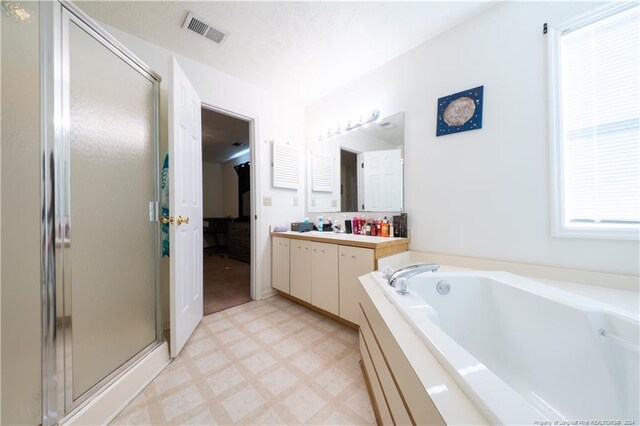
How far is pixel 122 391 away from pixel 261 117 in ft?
7.96

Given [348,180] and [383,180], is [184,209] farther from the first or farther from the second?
[383,180]

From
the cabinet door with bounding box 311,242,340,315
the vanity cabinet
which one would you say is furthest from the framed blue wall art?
the cabinet door with bounding box 311,242,340,315

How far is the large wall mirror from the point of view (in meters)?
2.03

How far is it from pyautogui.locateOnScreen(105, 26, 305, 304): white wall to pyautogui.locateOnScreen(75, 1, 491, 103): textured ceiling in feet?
0.33

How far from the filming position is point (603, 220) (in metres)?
1.20

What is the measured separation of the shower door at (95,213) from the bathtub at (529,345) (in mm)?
1436

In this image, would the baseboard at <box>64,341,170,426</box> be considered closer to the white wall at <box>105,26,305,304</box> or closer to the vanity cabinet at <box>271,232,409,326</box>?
the white wall at <box>105,26,305,304</box>

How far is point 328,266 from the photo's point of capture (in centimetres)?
188

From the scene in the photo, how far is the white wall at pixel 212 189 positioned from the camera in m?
5.73

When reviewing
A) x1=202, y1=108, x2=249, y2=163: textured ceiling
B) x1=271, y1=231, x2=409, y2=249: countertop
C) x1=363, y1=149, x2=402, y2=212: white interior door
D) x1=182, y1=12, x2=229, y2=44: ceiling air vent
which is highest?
x1=202, y1=108, x2=249, y2=163: textured ceiling

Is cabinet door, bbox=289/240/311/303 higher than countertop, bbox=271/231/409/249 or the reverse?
the reverse

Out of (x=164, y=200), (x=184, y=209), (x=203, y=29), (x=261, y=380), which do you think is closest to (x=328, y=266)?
(x=261, y=380)

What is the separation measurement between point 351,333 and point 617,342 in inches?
53.4

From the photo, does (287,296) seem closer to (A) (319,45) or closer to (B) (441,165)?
(B) (441,165)
